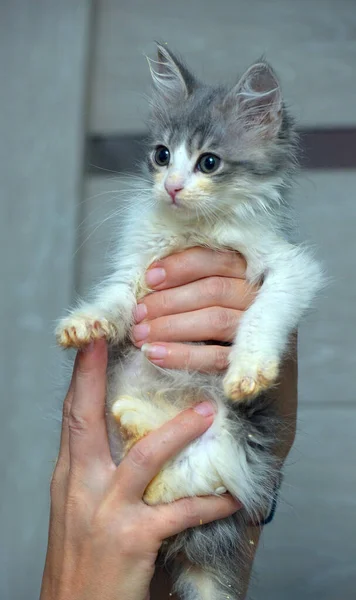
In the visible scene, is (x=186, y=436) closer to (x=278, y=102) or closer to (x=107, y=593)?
(x=107, y=593)

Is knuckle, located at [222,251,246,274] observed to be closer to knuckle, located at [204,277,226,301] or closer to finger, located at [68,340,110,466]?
knuckle, located at [204,277,226,301]

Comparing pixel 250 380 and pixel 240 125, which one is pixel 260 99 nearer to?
pixel 240 125

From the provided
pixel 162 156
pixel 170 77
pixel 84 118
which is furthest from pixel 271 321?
pixel 84 118

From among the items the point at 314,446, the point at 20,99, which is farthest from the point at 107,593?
the point at 20,99

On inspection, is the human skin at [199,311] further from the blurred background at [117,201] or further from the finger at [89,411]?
the blurred background at [117,201]

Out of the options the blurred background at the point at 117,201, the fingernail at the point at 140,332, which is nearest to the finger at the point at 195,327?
the fingernail at the point at 140,332
